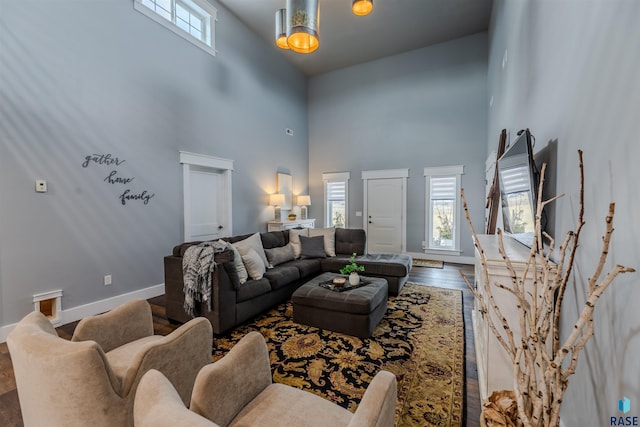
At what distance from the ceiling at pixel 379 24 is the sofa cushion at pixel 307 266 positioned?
14.8 feet

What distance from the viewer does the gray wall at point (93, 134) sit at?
264 centimetres

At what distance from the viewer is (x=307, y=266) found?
3898 millimetres

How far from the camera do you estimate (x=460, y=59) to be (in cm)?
582

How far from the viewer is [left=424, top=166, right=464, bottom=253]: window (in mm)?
5941

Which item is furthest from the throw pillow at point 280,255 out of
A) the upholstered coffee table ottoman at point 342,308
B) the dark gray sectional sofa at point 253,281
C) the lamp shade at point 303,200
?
the lamp shade at point 303,200

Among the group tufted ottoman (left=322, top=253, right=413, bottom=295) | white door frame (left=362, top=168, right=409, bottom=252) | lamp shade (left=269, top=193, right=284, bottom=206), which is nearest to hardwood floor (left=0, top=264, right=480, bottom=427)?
tufted ottoman (left=322, top=253, right=413, bottom=295)

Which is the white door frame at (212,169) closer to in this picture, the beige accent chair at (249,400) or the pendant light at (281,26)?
the pendant light at (281,26)

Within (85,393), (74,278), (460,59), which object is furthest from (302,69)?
(85,393)

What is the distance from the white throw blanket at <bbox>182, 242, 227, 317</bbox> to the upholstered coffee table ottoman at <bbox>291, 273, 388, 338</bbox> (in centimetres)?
89

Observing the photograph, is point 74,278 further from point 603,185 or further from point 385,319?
point 603,185

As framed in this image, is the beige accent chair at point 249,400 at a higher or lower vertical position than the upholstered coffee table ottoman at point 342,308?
higher

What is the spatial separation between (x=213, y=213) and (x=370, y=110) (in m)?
4.54

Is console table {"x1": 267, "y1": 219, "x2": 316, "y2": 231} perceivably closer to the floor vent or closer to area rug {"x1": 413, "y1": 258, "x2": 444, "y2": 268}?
area rug {"x1": 413, "y1": 258, "x2": 444, "y2": 268}

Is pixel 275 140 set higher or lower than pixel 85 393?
higher
